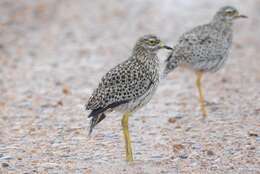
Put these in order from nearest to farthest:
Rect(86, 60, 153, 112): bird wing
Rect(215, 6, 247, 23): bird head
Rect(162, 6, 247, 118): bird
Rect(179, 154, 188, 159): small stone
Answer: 1. Rect(86, 60, 153, 112): bird wing
2. Rect(179, 154, 188, 159): small stone
3. Rect(162, 6, 247, 118): bird
4. Rect(215, 6, 247, 23): bird head

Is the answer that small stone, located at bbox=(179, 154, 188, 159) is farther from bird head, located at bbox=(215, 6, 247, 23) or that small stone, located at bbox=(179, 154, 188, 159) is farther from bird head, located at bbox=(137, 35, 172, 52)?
bird head, located at bbox=(215, 6, 247, 23)

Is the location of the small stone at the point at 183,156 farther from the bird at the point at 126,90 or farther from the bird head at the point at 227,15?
the bird head at the point at 227,15

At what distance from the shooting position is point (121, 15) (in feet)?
53.6

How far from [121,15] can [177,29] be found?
171cm

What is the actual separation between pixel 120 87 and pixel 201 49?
8.11 ft

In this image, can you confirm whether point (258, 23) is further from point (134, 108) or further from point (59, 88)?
point (134, 108)

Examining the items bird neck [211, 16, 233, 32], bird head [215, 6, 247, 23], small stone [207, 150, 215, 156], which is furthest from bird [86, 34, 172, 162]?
bird head [215, 6, 247, 23]

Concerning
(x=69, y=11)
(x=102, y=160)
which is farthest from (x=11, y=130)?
(x=69, y=11)

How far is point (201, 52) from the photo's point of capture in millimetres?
9930

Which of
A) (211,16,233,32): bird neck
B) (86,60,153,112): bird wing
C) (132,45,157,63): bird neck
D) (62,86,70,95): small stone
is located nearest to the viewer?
(86,60,153,112): bird wing

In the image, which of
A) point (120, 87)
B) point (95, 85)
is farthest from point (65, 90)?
point (120, 87)

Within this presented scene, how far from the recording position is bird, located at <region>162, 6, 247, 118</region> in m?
9.88

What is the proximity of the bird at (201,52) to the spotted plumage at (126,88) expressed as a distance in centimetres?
176

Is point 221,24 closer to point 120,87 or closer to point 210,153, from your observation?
point 210,153
